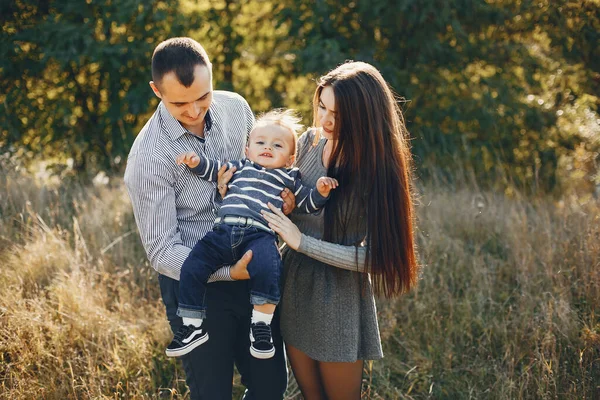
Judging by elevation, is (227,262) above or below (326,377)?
above

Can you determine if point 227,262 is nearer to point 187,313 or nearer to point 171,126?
point 187,313

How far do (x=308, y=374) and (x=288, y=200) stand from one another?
2.72ft

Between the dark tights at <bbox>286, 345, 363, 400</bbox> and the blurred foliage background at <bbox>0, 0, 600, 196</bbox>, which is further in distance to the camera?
the blurred foliage background at <bbox>0, 0, 600, 196</bbox>

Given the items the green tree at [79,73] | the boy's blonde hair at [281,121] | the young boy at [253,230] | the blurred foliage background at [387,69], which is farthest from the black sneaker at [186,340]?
the green tree at [79,73]

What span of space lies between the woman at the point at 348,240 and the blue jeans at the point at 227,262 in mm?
114

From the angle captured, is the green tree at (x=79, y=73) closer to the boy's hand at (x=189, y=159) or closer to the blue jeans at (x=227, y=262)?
the boy's hand at (x=189, y=159)

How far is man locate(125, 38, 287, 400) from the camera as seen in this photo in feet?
8.20

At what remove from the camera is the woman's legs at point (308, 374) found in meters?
2.77

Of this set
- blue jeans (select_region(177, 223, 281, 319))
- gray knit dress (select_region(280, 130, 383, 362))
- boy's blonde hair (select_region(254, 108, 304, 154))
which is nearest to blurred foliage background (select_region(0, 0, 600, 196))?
boy's blonde hair (select_region(254, 108, 304, 154))

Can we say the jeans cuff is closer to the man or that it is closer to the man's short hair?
the man

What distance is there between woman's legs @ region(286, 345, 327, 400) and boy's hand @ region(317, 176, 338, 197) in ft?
2.54

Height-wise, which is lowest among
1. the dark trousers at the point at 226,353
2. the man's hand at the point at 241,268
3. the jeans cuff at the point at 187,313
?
the dark trousers at the point at 226,353

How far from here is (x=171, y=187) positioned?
2551 mm

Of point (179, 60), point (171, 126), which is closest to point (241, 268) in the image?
point (171, 126)
